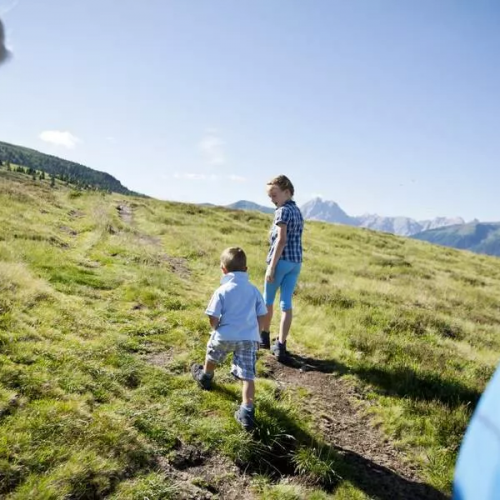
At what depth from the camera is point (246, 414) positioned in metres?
5.15

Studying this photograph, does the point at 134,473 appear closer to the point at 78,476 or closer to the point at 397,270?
the point at 78,476

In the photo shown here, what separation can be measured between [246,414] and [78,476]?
2043mm

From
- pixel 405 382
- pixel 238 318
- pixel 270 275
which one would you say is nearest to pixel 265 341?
pixel 270 275

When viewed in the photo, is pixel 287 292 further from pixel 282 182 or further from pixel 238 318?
pixel 238 318

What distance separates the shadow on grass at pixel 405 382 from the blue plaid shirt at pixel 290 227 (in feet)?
6.79

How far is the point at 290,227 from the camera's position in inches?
292

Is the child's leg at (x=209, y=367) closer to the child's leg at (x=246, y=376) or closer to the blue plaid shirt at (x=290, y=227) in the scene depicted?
the child's leg at (x=246, y=376)

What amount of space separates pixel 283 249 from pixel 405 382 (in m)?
3.17

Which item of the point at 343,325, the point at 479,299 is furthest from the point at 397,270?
the point at 343,325

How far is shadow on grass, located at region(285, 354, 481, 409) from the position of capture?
6.80 meters

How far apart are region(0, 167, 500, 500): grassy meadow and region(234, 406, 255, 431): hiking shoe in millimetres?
84

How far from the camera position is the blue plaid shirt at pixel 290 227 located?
727cm

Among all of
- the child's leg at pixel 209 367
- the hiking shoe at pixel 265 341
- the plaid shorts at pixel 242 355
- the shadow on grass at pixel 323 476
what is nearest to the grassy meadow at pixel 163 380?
the shadow on grass at pixel 323 476

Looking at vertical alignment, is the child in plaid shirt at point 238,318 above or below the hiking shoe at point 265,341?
above
